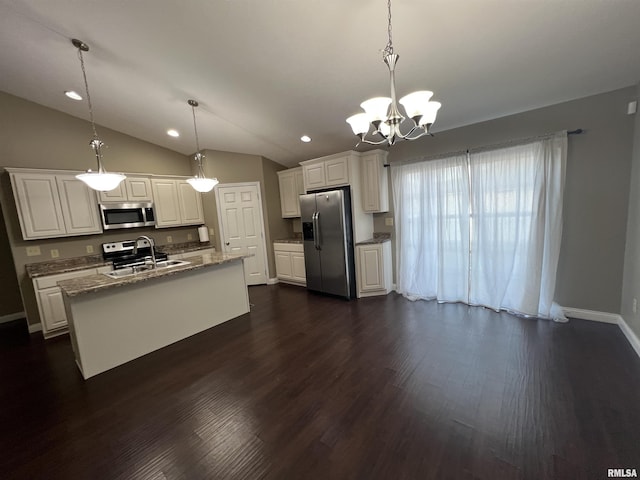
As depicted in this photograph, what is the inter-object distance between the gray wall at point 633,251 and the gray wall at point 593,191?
0.07 meters

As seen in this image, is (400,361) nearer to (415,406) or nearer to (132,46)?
(415,406)

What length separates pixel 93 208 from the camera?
3873 mm

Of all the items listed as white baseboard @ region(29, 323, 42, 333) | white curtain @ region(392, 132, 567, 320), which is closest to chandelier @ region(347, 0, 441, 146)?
white curtain @ region(392, 132, 567, 320)

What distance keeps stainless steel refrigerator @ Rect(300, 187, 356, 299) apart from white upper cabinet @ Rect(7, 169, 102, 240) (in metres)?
3.34

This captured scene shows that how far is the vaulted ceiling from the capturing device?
178 centimetres

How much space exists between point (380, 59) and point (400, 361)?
9.14ft

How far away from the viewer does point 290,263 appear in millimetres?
5125

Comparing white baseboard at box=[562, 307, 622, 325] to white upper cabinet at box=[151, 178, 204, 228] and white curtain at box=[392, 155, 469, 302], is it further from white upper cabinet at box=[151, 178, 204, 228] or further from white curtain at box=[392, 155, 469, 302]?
white upper cabinet at box=[151, 178, 204, 228]

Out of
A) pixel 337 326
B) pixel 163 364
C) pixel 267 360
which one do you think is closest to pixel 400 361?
pixel 337 326

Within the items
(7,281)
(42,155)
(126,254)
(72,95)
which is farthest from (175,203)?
A: (7,281)

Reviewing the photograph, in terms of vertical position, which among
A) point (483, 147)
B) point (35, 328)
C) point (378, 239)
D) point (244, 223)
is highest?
point (483, 147)

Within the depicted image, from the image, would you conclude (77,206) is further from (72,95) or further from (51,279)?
(72,95)

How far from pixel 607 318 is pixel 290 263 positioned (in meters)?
4.50

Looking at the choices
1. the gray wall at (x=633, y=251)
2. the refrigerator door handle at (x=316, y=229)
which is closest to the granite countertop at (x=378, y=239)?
the refrigerator door handle at (x=316, y=229)
